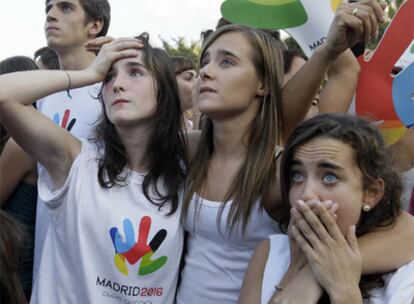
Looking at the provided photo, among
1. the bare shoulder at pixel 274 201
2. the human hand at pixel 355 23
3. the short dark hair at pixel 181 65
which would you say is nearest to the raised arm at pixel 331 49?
the human hand at pixel 355 23

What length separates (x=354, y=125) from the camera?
5.70 feet

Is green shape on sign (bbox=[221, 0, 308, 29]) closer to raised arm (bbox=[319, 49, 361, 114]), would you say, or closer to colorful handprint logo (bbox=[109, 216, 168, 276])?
raised arm (bbox=[319, 49, 361, 114])

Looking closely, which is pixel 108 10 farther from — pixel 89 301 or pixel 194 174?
pixel 89 301

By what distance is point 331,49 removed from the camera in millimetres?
1925

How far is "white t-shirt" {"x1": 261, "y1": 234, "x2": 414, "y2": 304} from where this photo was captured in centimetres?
153

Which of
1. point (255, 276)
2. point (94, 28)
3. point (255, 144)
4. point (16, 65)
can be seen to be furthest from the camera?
point (94, 28)

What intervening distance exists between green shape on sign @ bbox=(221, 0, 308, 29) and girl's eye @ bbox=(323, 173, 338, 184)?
773 millimetres

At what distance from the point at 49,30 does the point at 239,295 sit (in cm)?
202

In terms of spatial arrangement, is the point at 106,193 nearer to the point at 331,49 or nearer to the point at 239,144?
the point at 239,144

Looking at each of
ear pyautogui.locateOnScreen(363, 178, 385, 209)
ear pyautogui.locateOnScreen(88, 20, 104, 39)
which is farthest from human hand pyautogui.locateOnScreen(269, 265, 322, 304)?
ear pyautogui.locateOnScreen(88, 20, 104, 39)

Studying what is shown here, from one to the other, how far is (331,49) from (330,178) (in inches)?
21.8

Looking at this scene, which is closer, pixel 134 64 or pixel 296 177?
pixel 296 177

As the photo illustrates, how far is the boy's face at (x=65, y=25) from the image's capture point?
10.1 ft

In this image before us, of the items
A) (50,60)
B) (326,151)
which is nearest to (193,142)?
(326,151)
